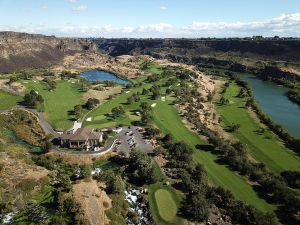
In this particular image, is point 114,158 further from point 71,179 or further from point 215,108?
point 215,108

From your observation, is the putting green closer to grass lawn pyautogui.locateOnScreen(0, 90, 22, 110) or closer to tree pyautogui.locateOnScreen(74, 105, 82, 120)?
tree pyautogui.locateOnScreen(74, 105, 82, 120)

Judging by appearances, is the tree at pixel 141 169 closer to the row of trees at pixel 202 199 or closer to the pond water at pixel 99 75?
the row of trees at pixel 202 199

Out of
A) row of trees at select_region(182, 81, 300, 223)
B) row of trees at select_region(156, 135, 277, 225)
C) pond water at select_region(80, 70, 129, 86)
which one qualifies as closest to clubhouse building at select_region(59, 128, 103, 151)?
row of trees at select_region(156, 135, 277, 225)

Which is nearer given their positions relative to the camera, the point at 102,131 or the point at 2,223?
the point at 2,223

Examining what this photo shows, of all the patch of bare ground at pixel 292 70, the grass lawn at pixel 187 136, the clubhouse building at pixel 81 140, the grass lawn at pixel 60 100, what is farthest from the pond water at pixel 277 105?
the grass lawn at pixel 60 100

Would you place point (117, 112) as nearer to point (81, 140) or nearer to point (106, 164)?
point (81, 140)

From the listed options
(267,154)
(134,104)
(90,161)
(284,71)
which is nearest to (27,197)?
(90,161)
